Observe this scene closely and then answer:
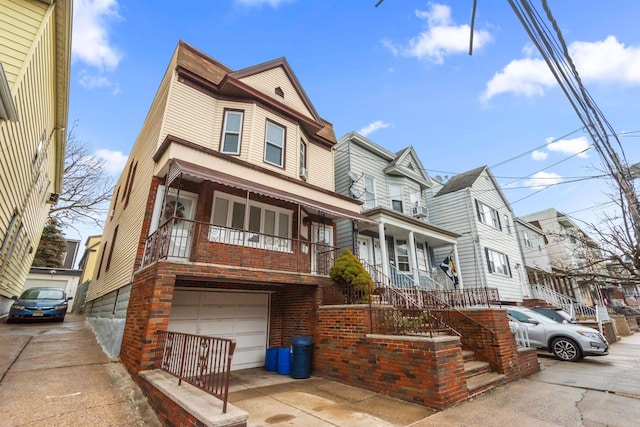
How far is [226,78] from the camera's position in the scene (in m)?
9.54

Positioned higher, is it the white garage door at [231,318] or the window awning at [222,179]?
the window awning at [222,179]

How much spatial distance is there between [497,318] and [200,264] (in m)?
7.22

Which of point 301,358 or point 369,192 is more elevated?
point 369,192

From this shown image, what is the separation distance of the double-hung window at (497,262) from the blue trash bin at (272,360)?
1409 centimetres

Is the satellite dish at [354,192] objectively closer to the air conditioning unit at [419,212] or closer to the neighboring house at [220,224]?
the neighboring house at [220,224]

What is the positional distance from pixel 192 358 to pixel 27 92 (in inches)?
246

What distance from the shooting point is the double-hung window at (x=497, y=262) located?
17125 millimetres

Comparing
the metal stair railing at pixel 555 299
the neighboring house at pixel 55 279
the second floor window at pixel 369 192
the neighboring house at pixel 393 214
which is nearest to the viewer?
the neighboring house at pixel 393 214

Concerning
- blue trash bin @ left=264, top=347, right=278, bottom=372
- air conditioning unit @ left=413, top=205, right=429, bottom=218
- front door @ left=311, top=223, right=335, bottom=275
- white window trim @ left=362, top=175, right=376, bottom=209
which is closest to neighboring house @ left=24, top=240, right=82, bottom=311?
blue trash bin @ left=264, top=347, right=278, bottom=372

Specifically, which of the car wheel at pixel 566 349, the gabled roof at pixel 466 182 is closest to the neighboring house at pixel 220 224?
the car wheel at pixel 566 349

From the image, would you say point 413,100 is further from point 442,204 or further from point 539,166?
point 442,204

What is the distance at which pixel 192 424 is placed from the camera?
334 centimetres

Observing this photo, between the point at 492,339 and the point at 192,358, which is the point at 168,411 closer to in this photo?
the point at 192,358

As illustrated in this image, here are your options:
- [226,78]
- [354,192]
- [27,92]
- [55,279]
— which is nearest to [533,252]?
[354,192]
